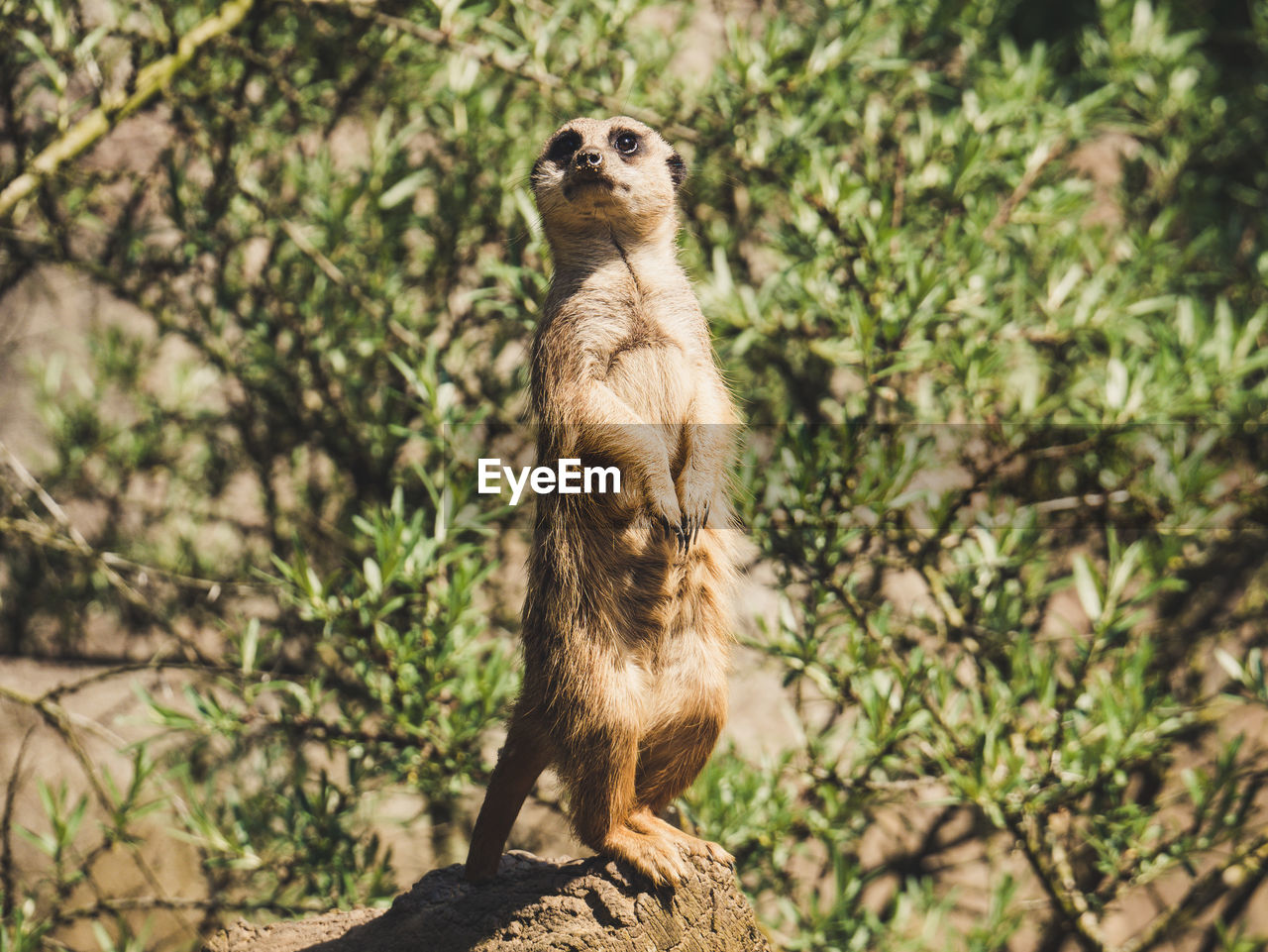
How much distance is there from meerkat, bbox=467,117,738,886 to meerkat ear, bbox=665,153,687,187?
0.33 feet

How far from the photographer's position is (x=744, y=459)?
2125 millimetres

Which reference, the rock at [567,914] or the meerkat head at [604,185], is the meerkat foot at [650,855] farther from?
the meerkat head at [604,185]

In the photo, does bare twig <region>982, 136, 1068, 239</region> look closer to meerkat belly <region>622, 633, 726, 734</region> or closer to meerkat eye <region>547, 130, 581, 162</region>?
meerkat eye <region>547, 130, 581, 162</region>

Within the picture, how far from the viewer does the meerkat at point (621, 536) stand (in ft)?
4.91

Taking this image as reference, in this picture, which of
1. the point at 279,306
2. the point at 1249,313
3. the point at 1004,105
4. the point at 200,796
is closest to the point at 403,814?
the point at 200,796

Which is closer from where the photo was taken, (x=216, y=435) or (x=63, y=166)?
(x=63, y=166)

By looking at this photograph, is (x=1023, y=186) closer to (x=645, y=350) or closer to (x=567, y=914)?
(x=645, y=350)

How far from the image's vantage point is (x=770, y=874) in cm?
279

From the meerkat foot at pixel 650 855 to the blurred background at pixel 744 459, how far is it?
0.89 metres

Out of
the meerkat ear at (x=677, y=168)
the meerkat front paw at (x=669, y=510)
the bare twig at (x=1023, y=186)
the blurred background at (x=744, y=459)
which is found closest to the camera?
the meerkat front paw at (x=669, y=510)

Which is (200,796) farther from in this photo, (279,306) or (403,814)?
(279,306)

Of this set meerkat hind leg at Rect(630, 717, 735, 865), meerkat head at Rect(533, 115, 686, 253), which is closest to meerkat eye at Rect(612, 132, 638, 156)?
meerkat head at Rect(533, 115, 686, 253)

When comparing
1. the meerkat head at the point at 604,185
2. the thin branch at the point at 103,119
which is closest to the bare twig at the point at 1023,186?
the meerkat head at the point at 604,185

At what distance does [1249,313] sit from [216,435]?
3.89 metres
